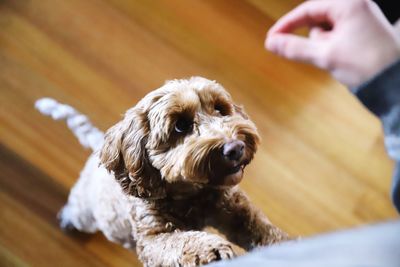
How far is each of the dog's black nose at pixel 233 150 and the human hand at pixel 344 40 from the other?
24 cm

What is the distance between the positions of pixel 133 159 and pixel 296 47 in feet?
1.38

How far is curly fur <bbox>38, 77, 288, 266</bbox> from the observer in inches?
34.0

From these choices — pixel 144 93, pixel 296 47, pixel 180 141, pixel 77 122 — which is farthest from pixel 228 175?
pixel 144 93

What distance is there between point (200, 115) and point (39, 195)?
0.78 meters

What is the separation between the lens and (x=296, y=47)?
627 millimetres

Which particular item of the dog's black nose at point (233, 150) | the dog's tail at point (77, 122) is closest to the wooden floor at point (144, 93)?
the dog's tail at point (77, 122)

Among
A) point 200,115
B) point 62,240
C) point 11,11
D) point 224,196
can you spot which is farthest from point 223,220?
point 11,11

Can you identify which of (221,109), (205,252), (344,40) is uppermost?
(344,40)

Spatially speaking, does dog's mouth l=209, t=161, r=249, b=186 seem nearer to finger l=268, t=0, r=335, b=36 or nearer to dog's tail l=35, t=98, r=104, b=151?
finger l=268, t=0, r=335, b=36

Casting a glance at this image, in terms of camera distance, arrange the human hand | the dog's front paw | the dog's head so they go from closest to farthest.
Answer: the human hand, the dog's front paw, the dog's head

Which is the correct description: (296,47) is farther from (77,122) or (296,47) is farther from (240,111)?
(77,122)

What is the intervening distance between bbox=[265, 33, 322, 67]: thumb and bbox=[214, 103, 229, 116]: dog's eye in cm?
33

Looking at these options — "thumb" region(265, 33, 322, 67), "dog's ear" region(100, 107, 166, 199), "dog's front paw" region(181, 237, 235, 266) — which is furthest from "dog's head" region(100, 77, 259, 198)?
"thumb" region(265, 33, 322, 67)

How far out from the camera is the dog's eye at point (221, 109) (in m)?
0.96
